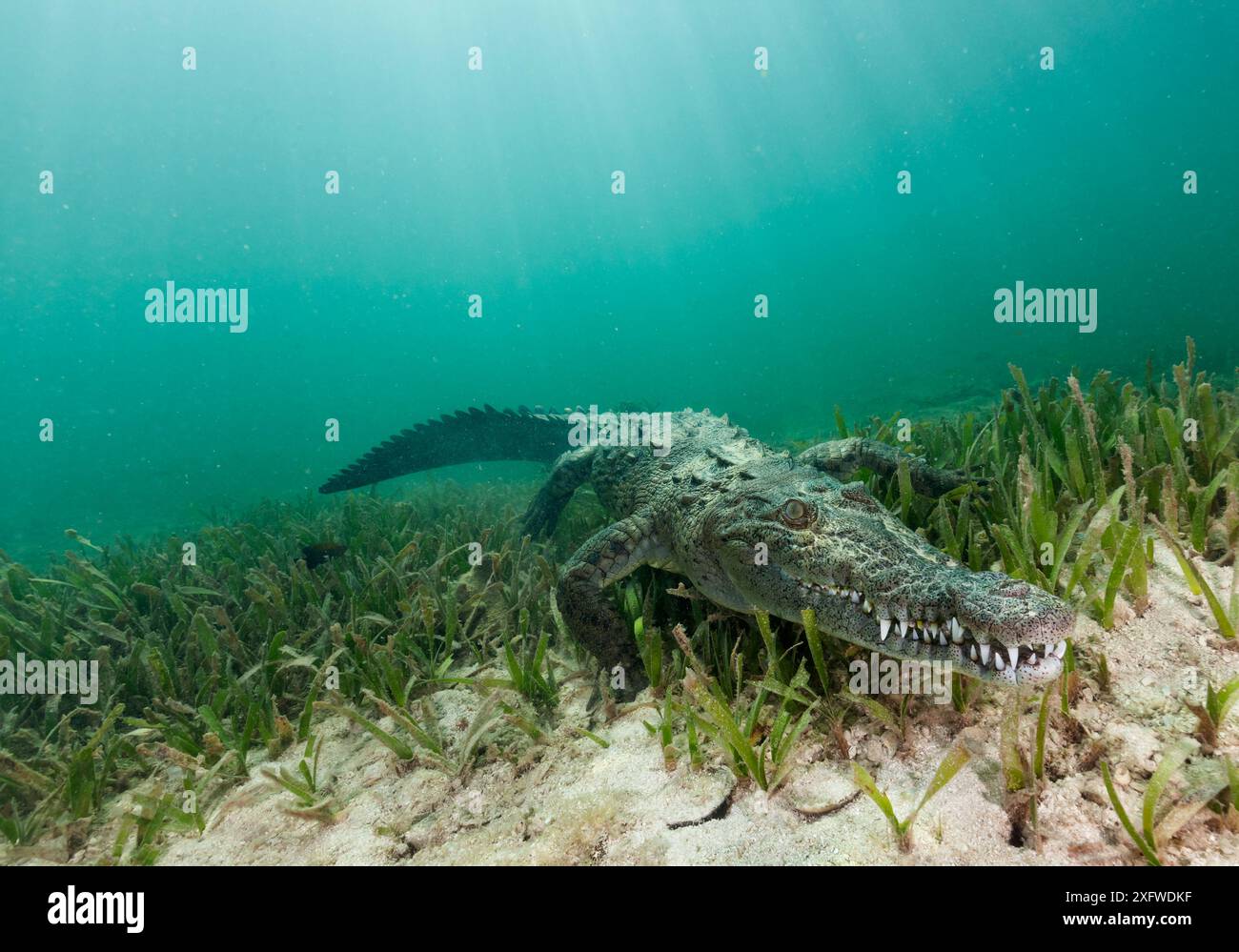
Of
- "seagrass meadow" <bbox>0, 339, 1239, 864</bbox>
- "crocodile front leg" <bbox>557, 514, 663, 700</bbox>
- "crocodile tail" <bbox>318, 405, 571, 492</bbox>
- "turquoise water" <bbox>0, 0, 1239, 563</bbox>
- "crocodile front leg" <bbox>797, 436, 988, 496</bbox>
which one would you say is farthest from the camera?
"turquoise water" <bbox>0, 0, 1239, 563</bbox>

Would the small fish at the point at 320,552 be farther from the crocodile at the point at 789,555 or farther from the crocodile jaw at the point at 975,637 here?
the crocodile jaw at the point at 975,637

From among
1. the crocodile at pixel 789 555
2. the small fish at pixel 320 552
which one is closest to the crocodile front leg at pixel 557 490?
the crocodile at pixel 789 555

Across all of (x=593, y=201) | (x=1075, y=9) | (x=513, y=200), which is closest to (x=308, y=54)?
(x=513, y=200)

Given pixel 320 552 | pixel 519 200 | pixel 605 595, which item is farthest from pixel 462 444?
pixel 519 200

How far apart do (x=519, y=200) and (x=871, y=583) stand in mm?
124514

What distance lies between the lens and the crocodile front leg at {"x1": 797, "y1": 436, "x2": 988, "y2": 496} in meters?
3.53

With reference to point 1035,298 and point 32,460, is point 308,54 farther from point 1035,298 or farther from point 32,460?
point 1035,298

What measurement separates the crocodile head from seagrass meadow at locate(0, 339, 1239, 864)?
22 centimetres

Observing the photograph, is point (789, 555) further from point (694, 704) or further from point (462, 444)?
point (462, 444)

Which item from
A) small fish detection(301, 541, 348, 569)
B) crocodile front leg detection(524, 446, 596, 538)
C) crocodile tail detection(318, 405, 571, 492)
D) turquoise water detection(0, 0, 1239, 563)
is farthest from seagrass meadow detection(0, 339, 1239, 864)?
turquoise water detection(0, 0, 1239, 563)

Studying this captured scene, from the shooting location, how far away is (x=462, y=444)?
7.82 meters

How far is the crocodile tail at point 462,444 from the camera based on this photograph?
7324 millimetres

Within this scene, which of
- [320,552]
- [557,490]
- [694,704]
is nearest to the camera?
[694,704]

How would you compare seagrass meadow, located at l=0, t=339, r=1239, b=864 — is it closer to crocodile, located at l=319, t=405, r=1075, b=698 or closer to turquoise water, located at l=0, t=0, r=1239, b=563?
crocodile, located at l=319, t=405, r=1075, b=698
